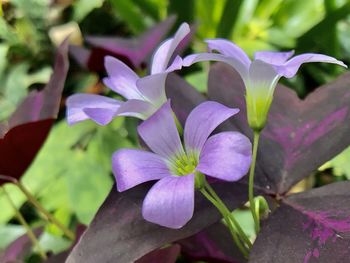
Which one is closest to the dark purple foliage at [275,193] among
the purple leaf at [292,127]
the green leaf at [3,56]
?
the purple leaf at [292,127]

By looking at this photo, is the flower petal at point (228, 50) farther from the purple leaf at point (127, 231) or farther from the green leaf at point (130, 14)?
the green leaf at point (130, 14)

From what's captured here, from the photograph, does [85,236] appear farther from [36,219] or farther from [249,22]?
[249,22]

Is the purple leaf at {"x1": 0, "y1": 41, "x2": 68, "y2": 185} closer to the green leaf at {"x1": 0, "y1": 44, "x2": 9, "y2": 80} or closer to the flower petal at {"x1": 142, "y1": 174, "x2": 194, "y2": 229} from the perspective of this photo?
the flower petal at {"x1": 142, "y1": 174, "x2": 194, "y2": 229}

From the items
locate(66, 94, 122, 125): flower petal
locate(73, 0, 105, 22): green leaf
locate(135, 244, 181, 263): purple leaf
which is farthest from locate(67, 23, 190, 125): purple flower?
locate(73, 0, 105, 22): green leaf

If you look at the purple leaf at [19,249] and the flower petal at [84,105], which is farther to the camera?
the purple leaf at [19,249]

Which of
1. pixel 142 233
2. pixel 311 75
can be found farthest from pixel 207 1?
pixel 142 233
